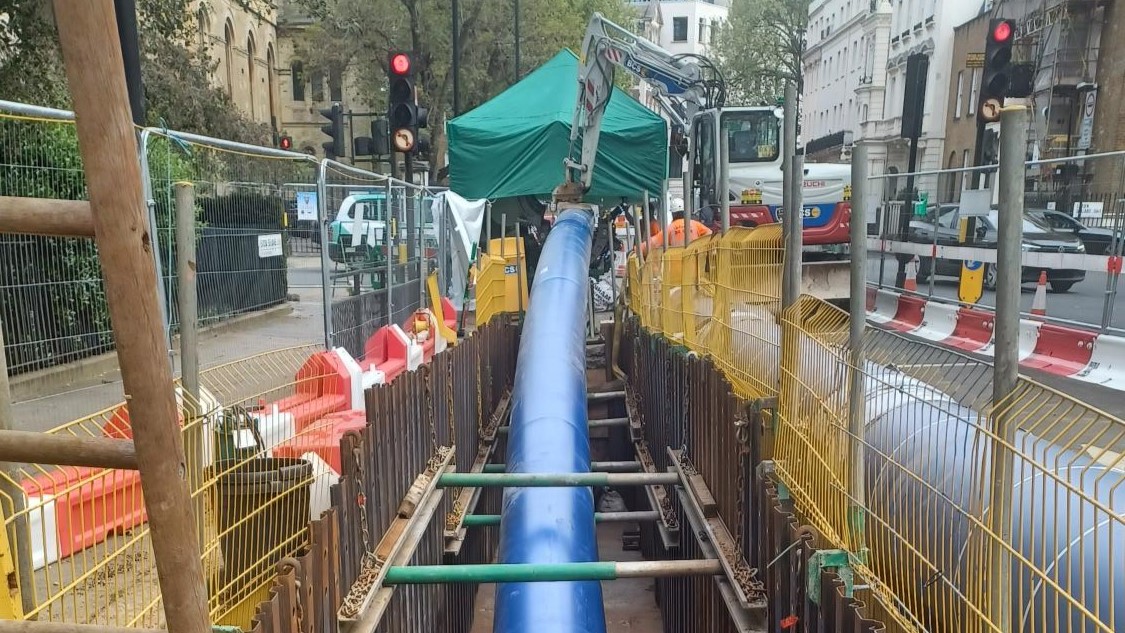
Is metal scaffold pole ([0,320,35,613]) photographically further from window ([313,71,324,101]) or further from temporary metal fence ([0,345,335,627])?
window ([313,71,324,101])

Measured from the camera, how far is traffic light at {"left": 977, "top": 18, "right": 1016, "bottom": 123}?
1036 cm

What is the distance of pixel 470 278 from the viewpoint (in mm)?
13141

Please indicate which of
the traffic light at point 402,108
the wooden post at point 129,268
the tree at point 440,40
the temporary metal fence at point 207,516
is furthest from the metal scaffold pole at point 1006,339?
the tree at point 440,40

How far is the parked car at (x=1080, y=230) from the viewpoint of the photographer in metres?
9.31

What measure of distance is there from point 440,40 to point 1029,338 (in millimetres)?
23554

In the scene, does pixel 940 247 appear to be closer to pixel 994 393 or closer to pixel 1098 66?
pixel 994 393

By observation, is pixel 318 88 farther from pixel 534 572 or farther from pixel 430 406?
pixel 534 572

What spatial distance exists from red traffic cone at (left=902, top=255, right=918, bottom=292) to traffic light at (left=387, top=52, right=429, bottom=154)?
7916 millimetres

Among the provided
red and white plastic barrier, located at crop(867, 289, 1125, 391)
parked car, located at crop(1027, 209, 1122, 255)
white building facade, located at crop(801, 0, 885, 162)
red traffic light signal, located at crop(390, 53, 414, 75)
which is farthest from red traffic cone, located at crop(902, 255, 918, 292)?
white building facade, located at crop(801, 0, 885, 162)

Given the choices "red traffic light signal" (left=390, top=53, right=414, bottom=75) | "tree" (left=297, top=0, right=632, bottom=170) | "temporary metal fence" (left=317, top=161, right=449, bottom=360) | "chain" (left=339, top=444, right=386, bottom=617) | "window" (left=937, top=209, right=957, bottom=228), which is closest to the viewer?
"chain" (left=339, top=444, right=386, bottom=617)

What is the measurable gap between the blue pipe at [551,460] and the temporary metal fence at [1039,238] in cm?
413

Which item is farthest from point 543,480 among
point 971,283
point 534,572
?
point 971,283

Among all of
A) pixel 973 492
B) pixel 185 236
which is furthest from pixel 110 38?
pixel 973 492

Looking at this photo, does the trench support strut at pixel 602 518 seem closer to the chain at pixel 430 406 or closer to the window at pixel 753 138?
the chain at pixel 430 406
